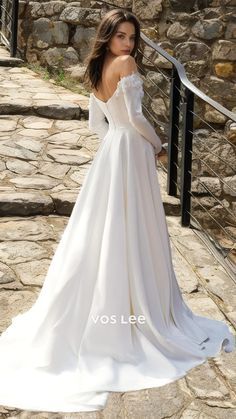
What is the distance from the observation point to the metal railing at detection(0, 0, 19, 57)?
7.65 m

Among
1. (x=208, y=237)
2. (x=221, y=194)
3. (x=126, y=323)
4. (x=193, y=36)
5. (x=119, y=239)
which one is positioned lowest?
(x=221, y=194)

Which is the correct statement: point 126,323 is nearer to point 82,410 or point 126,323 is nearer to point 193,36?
point 82,410

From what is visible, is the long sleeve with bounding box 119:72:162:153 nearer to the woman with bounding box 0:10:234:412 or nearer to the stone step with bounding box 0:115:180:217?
the woman with bounding box 0:10:234:412

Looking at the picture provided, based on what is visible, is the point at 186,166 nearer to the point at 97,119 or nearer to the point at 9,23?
the point at 97,119

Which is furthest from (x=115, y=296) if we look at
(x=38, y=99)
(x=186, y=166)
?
(x=38, y=99)

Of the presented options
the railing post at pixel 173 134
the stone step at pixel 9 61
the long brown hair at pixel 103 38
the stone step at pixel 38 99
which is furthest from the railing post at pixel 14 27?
the long brown hair at pixel 103 38

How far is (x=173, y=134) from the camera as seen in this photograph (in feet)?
15.8

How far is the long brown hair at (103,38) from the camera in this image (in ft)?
8.46

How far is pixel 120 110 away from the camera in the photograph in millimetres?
2676

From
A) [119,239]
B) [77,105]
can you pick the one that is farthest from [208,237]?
[77,105]

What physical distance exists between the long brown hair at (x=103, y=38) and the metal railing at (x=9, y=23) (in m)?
5.41

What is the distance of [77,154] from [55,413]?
354cm

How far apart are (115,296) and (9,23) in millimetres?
6943

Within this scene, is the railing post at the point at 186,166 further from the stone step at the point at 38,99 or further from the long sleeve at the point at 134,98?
the stone step at the point at 38,99
